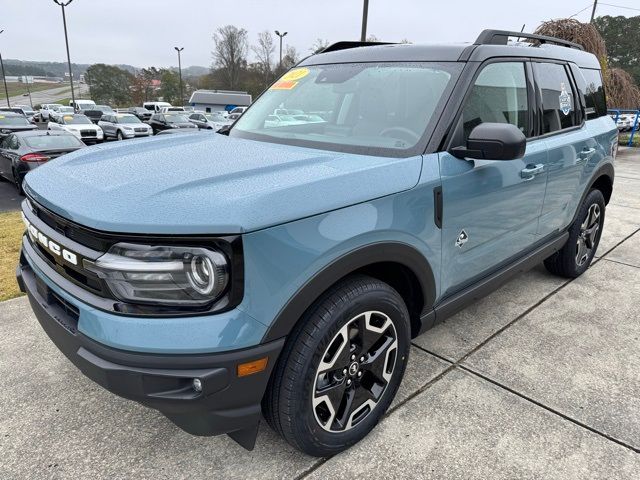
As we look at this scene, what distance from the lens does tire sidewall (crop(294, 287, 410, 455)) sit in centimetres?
190

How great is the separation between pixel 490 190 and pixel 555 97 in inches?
51.5

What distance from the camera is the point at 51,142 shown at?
35.0 ft

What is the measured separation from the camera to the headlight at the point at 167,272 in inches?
63.7

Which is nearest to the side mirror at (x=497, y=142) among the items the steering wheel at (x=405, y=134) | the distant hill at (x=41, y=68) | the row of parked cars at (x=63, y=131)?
the steering wheel at (x=405, y=134)

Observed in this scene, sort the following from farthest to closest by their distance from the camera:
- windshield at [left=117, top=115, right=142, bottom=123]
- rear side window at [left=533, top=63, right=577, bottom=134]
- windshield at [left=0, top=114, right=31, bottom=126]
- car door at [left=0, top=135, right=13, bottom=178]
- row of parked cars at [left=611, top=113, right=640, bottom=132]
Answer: windshield at [left=117, top=115, right=142, bottom=123], windshield at [left=0, top=114, right=31, bottom=126], row of parked cars at [left=611, top=113, right=640, bottom=132], car door at [left=0, top=135, right=13, bottom=178], rear side window at [left=533, top=63, right=577, bottom=134]

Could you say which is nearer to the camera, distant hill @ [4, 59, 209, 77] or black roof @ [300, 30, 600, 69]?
black roof @ [300, 30, 600, 69]

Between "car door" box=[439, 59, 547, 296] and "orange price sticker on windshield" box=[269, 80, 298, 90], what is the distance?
126cm

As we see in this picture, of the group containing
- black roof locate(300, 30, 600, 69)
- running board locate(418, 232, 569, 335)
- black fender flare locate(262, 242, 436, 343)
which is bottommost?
running board locate(418, 232, 569, 335)

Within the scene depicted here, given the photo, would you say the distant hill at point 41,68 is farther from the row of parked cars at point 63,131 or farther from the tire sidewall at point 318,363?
the tire sidewall at point 318,363

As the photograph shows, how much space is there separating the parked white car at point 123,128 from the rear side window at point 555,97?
22.5 meters

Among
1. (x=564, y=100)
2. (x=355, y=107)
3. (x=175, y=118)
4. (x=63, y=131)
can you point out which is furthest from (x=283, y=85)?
(x=175, y=118)

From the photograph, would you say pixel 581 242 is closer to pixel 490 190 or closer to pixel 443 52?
pixel 490 190

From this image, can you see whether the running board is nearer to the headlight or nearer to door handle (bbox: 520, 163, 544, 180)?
door handle (bbox: 520, 163, 544, 180)

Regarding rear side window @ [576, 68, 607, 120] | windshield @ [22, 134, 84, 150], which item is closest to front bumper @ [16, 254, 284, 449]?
rear side window @ [576, 68, 607, 120]
